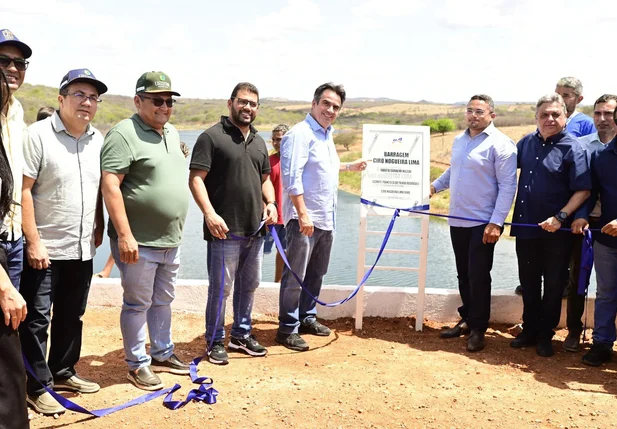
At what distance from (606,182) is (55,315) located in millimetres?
4085

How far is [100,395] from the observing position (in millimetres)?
4254

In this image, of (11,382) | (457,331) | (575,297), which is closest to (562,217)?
(575,297)

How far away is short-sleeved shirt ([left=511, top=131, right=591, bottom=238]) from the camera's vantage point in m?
5.05

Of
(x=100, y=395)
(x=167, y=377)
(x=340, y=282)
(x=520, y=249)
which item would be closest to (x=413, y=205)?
(x=520, y=249)

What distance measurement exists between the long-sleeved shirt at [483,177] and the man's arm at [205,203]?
204 cm

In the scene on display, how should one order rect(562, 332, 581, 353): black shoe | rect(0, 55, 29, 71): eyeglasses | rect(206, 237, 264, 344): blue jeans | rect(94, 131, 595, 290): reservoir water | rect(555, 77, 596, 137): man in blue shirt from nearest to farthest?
rect(0, 55, 29, 71): eyeglasses
rect(206, 237, 264, 344): blue jeans
rect(562, 332, 581, 353): black shoe
rect(555, 77, 596, 137): man in blue shirt
rect(94, 131, 595, 290): reservoir water

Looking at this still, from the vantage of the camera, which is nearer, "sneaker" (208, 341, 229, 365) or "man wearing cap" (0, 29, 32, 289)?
"man wearing cap" (0, 29, 32, 289)

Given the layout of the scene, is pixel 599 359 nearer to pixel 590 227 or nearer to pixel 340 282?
pixel 590 227

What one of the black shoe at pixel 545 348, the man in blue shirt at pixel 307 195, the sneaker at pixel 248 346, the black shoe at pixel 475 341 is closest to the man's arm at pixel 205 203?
the man in blue shirt at pixel 307 195

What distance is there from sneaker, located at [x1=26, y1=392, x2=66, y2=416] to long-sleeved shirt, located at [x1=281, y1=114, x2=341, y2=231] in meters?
2.24

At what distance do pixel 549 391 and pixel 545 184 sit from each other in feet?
5.22

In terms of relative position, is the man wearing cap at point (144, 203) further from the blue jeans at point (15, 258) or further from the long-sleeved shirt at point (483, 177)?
the long-sleeved shirt at point (483, 177)

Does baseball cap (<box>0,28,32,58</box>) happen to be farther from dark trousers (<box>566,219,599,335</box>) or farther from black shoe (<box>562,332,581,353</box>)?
black shoe (<box>562,332,581,353</box>)

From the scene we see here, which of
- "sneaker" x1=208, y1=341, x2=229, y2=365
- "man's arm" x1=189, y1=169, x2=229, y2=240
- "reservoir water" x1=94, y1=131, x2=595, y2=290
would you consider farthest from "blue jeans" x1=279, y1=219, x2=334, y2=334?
"reservoir water" x1=94, y1=131, x2=595, y2=290
